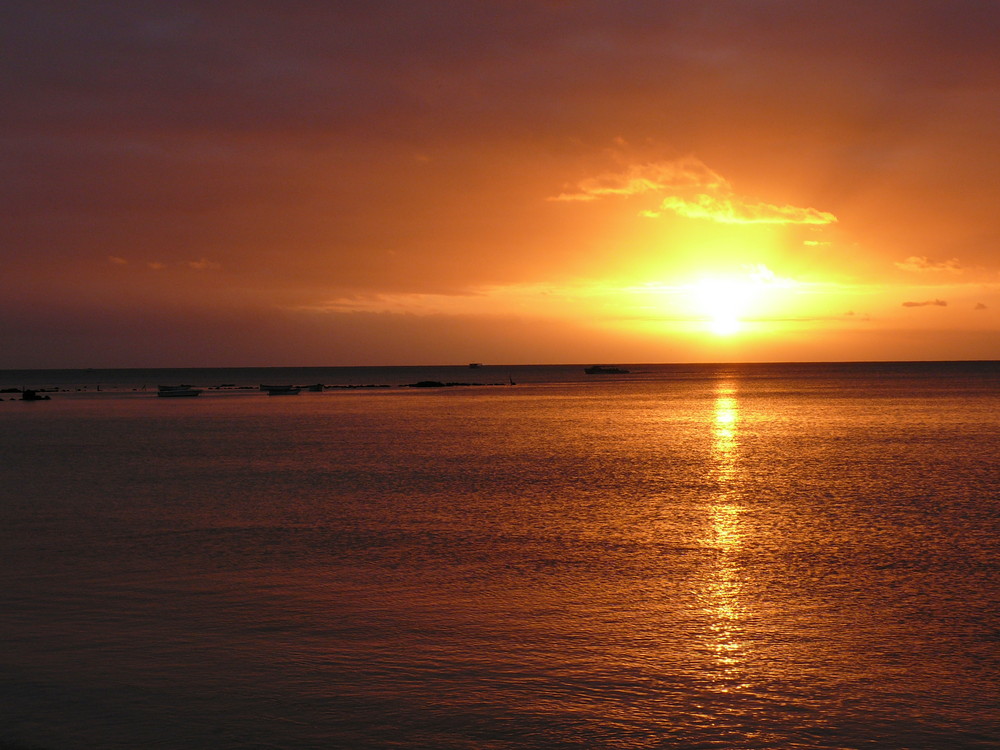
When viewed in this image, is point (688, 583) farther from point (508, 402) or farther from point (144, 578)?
point (508, 402)

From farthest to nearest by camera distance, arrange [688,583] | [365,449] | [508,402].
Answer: [508,402] → [365,449] → [688,583]

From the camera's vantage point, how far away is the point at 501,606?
15055 millimetres

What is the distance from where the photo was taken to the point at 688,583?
55.3 feet

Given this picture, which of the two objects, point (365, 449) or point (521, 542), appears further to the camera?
point (365, 449)

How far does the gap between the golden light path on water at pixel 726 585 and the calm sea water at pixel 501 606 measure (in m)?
0.08

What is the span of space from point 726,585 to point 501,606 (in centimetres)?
473

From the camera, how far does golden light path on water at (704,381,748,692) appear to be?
12.1 metres

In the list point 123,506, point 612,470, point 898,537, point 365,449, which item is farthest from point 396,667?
point 365,449

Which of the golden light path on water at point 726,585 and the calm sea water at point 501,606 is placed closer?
the calm sea water at point 501,606

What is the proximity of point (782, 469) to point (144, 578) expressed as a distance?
90.0ft

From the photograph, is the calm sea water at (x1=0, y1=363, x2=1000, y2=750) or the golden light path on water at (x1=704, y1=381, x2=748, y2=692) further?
the golden light path on water at (x1=704, y1=381, x2=748, y2=692)

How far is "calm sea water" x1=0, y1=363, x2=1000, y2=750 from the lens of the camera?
1017cm

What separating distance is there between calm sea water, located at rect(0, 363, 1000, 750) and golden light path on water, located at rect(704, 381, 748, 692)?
8cm

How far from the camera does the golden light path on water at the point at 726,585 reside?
39.7 ft
